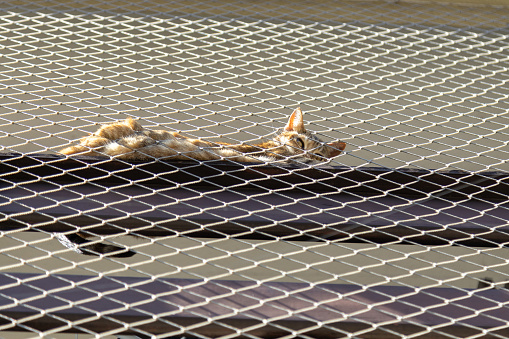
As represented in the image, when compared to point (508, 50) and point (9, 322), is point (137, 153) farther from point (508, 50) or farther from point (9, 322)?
point (508, 50)

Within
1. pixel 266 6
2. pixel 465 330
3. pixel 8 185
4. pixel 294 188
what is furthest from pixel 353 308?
pixel 266 6

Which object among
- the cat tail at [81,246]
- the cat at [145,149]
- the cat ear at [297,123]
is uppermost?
the cat ear at [297,123]

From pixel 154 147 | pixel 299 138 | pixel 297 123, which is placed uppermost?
pixel 297 123

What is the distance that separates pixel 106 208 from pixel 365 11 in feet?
6.18

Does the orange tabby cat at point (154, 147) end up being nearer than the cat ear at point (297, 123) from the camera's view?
Yes

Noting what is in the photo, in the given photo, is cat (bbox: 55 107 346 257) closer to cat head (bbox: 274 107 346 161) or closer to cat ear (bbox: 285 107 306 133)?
cat head (bbox: 274 107 346 161)

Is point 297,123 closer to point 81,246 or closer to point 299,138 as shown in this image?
point 299,138

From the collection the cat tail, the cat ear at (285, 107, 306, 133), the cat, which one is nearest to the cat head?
the cat ear at (285, 107, 306, 133)

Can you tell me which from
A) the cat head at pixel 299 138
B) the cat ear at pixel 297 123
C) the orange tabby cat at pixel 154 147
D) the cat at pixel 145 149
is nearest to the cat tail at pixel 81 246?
the cat at pixel 145 149

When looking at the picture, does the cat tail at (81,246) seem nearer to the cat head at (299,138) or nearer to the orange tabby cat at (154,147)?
the orange tabby cat at (154,147)

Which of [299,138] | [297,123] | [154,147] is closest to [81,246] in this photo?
[154,147]

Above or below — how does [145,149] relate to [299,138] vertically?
below

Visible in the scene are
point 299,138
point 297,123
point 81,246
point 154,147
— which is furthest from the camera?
point 297,123

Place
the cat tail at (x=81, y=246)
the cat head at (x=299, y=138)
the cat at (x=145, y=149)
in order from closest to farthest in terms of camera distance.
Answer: the cat tail at (x=81, y=246) → the cat at (x=145, y=149) → the cat head at (x=299, y=138)
